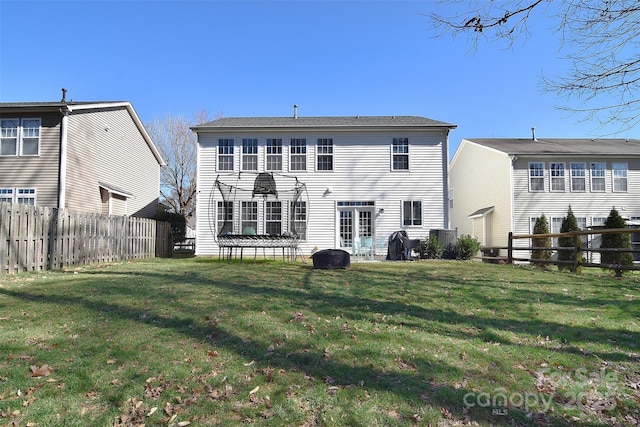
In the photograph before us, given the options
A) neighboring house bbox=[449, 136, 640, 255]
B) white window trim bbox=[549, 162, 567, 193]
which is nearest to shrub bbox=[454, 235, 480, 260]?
neighboring house bbox=[449, 136, 640, 255]

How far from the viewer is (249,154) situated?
17.6m

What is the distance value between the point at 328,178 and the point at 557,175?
41.3ft

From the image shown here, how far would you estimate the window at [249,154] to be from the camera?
57.6 ft

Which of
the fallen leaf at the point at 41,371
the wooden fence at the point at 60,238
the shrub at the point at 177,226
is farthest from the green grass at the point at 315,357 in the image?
the shrub at the point at 177,226

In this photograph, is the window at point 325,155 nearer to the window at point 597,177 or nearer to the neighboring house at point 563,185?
the neighboring house at point 563,185

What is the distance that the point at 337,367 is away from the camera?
3.59 metres

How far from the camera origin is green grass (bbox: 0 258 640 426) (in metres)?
2.90

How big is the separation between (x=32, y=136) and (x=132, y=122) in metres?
6.13

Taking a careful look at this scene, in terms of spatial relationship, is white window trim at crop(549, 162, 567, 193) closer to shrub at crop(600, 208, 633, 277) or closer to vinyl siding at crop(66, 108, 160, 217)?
shrub at crop(600, 208, 633, 277)

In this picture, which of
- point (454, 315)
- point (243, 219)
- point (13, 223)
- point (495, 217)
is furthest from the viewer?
point (495, 217)

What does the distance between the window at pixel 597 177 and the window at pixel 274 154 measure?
656 inches

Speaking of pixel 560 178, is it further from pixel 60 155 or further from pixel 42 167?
pixel 42 167

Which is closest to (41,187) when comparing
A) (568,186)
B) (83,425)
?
(83,425)

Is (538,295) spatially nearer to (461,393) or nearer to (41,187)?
(461,393)
